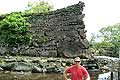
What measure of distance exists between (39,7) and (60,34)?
78.3 feet

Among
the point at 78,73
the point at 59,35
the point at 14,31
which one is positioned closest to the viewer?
the point at 78,73

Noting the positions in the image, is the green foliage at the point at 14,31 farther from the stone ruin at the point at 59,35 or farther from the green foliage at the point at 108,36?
the green foliage at the point at 108,36

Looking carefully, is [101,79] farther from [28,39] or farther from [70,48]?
[28,39]

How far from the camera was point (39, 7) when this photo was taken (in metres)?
51.7

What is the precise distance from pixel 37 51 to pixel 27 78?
325 inches

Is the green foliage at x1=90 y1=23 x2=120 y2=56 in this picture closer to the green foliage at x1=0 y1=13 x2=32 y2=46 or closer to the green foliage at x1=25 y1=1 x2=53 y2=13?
the green foliage at x1=25 y1=1 x2=53 y2=13

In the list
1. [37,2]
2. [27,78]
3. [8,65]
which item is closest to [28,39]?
[8,65]

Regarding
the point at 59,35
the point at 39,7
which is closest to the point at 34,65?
the point at 59,35

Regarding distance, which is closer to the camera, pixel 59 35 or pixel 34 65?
pixel 34 65

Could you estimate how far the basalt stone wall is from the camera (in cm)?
2745

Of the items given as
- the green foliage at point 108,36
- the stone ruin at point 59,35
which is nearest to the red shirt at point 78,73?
the stone ruin at point 59,35

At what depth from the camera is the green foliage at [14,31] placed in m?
29.1

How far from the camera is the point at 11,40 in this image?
29.3m

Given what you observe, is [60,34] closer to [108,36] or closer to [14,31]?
[14,31]
